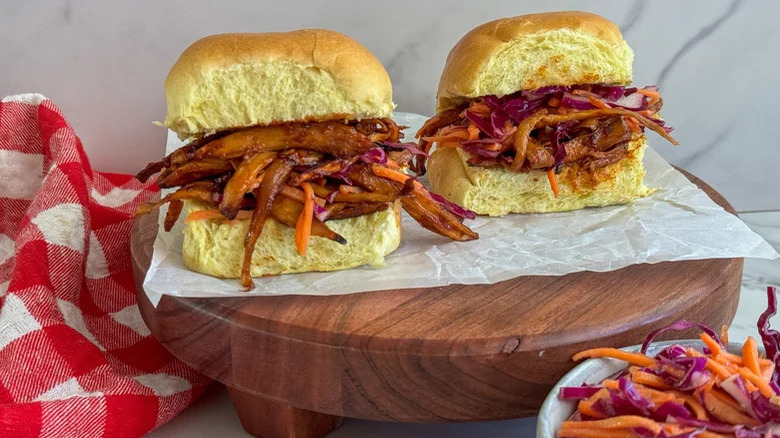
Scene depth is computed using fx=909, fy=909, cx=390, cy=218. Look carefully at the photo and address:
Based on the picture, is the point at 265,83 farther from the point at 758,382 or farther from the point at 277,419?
the point at 758,382

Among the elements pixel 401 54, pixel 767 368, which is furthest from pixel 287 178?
pixel 401 54

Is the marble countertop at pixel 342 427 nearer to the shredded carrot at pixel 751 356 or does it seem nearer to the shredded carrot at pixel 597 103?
the shredded carrot at pixel 751 356

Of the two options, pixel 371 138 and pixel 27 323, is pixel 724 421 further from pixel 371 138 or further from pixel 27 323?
pixel 27 323

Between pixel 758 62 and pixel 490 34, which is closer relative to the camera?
pixel 490 34

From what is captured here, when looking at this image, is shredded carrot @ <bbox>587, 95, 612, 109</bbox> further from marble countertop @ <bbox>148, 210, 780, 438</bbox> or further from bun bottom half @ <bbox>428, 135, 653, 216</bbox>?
marble countertop @ <bbox>148, 210, 780, 438</bbox>

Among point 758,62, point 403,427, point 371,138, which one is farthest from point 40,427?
point 758,62
